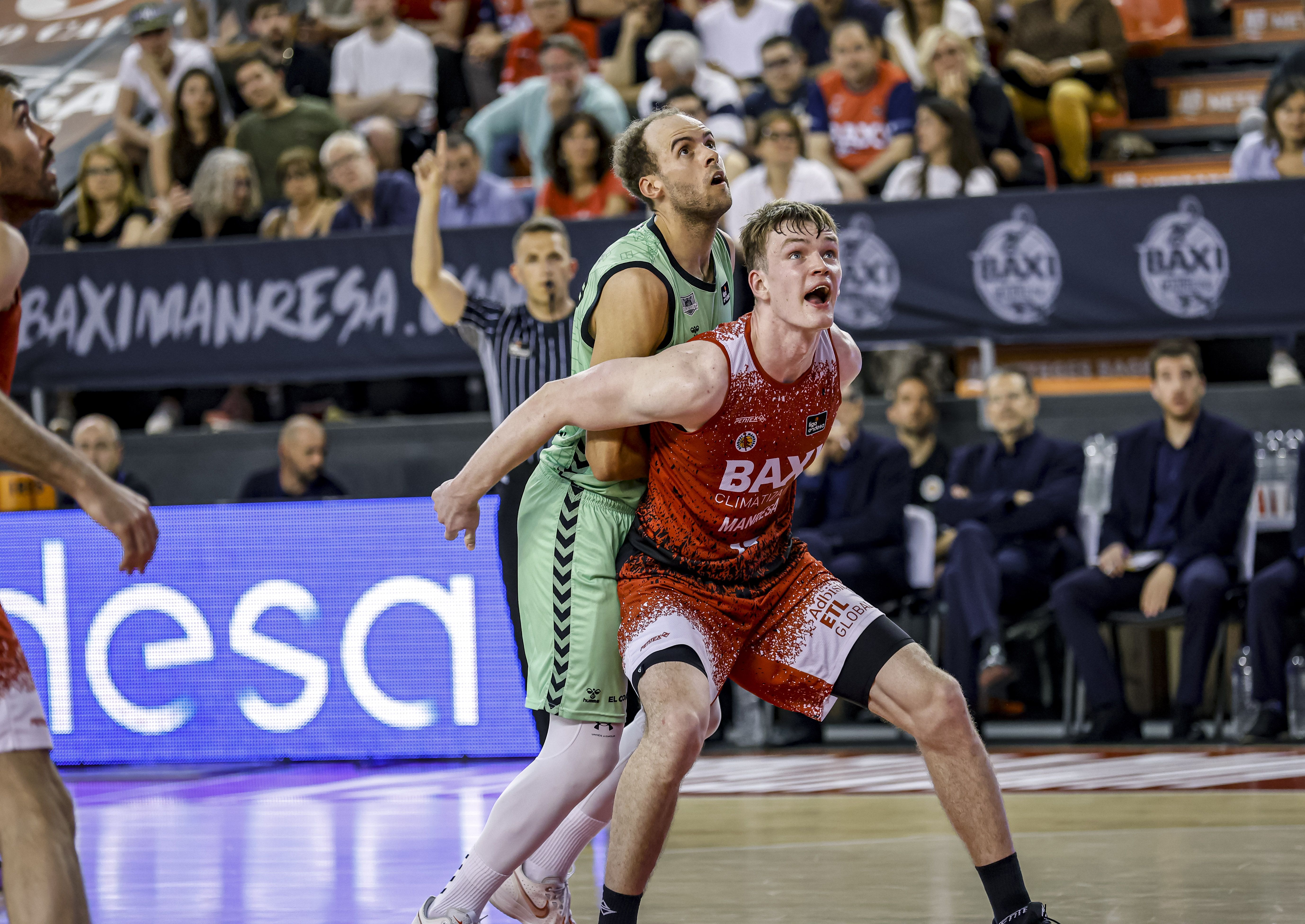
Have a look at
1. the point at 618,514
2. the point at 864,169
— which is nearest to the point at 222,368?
the point at 864,169

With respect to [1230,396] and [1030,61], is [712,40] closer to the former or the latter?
[1030,61]

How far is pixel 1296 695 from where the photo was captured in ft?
25.6

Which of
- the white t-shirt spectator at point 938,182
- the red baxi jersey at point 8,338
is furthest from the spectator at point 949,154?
the red baxi jersey at point 8,338

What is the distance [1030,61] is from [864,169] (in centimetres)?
156

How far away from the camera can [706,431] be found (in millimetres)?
3875

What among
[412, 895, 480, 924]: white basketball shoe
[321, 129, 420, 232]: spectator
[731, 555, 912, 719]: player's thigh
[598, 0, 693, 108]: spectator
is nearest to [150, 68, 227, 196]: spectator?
[321, 129, 420, 232]: spectator

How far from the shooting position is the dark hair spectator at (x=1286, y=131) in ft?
29.0

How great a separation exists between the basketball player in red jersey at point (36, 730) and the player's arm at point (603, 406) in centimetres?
88

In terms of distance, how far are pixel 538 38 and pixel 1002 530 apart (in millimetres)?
6099

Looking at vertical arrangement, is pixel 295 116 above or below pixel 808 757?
above

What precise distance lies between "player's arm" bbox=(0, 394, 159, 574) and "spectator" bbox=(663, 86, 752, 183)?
687cm

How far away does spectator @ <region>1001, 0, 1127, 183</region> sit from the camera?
10.9m

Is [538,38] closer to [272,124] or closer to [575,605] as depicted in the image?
[272,124]

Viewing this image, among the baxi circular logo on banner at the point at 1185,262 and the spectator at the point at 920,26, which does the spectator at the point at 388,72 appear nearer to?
the spectator at the point at 920,26
